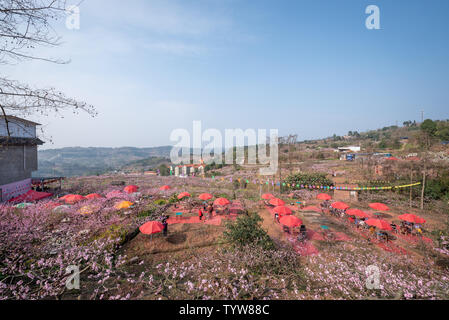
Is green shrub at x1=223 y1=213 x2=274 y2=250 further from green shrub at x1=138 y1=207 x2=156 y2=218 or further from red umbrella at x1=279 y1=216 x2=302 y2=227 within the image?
green shrub at x1=138 y1=207 x2=156 y2=218

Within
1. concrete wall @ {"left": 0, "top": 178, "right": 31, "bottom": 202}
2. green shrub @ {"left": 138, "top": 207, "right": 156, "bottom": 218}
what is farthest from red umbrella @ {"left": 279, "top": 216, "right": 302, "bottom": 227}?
concrete wall @ {"left": 0, "top": 178, "right": 31, "bottom": 202}

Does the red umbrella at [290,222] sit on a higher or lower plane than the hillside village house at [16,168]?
lower

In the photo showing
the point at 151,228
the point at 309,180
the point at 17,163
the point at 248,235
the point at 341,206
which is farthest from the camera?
the point at 309,180

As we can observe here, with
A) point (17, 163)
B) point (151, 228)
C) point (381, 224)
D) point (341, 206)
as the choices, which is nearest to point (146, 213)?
point (151, 228)

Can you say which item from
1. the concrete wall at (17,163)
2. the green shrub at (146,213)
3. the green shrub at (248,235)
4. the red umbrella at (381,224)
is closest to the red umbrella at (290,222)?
the green shrub at (248,235)

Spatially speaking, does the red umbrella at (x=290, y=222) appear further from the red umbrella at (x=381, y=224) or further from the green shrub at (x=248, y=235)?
the red umbrella at (x=381, y=224)

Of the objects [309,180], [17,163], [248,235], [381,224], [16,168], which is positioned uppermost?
[17,163]

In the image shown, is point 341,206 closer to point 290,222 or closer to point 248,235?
point 290,222

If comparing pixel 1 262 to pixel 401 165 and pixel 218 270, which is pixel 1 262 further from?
pixel 401 165
